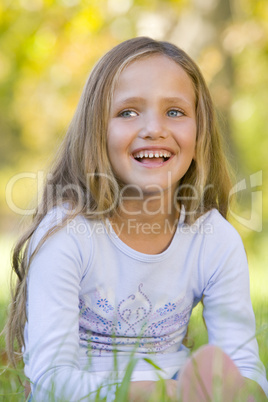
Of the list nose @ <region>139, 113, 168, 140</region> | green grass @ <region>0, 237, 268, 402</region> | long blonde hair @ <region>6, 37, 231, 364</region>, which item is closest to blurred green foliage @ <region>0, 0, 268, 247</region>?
green grass @ <region>0, 237, 268, 402</region>

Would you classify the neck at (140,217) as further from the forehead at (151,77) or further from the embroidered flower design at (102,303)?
the forehead at (151,77)

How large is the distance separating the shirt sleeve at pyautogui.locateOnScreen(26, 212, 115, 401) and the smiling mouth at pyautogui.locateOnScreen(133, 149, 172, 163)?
1.00 feet

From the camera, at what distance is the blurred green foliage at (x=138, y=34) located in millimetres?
5691

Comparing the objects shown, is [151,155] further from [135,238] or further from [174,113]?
[135,238]

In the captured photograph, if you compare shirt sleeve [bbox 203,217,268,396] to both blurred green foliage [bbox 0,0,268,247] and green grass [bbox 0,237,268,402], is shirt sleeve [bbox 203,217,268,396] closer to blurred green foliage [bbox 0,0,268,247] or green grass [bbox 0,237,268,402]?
green grass [bbox 0,237,268,402]

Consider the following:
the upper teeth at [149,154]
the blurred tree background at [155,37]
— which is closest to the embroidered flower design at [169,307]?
the upper teeth at [149,154]

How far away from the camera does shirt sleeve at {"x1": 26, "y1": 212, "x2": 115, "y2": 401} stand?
1479 millimetres

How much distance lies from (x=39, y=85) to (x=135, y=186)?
680 centimetres

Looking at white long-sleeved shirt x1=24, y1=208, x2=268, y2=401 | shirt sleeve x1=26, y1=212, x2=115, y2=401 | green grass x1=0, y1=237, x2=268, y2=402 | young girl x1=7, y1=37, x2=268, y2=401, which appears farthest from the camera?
young girl x1=7, y1=37, x2=268, y2=401

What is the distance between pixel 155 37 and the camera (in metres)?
4.82

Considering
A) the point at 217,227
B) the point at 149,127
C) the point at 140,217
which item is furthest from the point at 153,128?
the point at 217,227

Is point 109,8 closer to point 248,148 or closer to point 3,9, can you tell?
point 3,9

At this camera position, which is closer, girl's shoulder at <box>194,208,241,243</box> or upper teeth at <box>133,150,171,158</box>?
upper teeth at <box>133,150,171,158</box>

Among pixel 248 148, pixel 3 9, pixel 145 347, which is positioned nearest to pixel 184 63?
pixel 145 347
